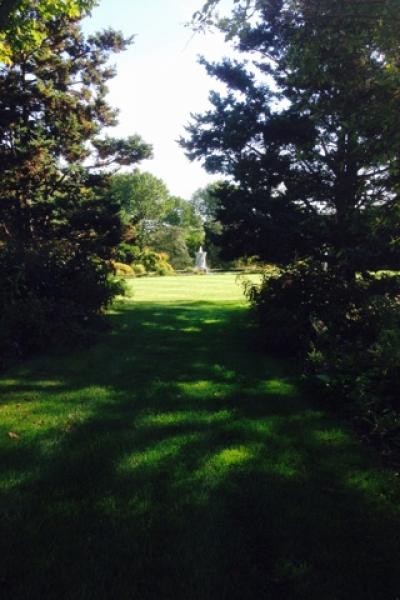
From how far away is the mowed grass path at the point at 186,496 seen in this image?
2.64 meters

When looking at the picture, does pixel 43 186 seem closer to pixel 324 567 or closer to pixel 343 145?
pixel 343 145

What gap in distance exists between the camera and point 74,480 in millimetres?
3760

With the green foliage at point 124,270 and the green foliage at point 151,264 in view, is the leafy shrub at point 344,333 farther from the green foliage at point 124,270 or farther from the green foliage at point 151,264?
the green foliage at point 151,264

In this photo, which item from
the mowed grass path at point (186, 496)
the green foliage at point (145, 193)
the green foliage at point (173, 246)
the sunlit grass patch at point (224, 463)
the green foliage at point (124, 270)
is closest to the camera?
the mowed grass path at point (186, 496)

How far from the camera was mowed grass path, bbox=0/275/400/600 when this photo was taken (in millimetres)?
2641

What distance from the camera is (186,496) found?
3.54 m

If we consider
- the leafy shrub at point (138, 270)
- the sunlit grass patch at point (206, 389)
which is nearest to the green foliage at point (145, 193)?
the leafy shrub at point (138, 270)

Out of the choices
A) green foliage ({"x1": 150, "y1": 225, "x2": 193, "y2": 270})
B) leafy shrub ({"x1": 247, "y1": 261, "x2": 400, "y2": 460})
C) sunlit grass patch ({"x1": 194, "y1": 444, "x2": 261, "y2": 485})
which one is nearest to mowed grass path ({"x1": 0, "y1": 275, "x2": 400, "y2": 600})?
sunlit grass patch ({"x1": 194, "y1": 444, "x2": 261, "y2": 485})

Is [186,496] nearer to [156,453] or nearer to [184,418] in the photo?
[156,453]

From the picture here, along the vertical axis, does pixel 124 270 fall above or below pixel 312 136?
below

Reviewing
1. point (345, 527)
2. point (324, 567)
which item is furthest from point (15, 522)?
point (345, 527)

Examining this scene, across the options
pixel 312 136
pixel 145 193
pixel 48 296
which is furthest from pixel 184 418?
pixel 145 193

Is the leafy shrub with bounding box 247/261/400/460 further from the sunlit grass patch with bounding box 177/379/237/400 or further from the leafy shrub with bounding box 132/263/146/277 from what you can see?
the leafy shrub with bounding box 132/263/146/277

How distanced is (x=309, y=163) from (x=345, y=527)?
9.09 m
